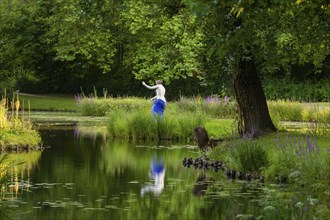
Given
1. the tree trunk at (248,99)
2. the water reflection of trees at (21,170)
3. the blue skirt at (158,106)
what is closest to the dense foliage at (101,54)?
the blue skirt at (158,106)

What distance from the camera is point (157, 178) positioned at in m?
17.7

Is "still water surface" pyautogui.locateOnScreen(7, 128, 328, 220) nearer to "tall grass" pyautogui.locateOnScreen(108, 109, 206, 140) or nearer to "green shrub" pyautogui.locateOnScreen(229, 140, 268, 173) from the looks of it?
"green shrub" pyautogui.locateOnScreen(229, 140, 268, 173)

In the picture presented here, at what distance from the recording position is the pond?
12.5 meters

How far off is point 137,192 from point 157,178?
2349 mm

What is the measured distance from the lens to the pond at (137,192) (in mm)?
12508

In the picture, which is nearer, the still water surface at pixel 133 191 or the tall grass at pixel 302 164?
the still water surface at pixel 133 191

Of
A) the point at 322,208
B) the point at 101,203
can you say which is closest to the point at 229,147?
the point at 101,203

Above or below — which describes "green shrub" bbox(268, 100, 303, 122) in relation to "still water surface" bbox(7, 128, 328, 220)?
above

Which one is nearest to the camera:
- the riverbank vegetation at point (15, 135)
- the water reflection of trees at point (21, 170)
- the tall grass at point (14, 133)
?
the water reflection of trees at point (21, 170)

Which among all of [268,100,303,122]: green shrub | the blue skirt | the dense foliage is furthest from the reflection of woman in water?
the dense foliage

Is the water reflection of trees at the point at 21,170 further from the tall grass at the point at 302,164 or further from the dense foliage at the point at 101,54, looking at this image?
the dense foliage at the point at 101,54

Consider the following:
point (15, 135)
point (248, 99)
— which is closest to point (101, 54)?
point (15, 135)

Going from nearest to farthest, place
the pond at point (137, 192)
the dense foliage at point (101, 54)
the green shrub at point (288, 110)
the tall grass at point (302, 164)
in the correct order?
the pond at point (137, 192) < the tall grass at point (302, 164) < the green shrub at point (288, 110) < the dense foliage at point (101, 54)

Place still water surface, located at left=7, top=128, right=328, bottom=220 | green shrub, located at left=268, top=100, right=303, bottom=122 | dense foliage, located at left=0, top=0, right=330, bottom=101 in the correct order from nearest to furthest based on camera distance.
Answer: still water surface, located at left=7, top=128, right=328, bottom=220 → green shrub, located at left=268, top=100, right=303, bottom=122 → dense foliage, located at left=0, top=0, right=330, bottom=101
